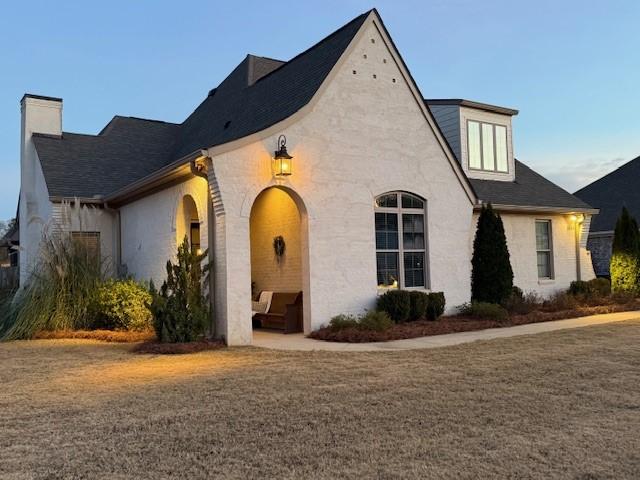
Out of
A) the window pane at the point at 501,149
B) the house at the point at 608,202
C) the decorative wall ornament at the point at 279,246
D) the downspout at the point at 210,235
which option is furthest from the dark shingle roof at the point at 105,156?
the house at the point at 608,202

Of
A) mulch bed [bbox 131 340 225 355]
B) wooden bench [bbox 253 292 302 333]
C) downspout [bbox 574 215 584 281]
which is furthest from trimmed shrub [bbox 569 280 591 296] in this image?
mulch bed [bbox 131 340 225 355]

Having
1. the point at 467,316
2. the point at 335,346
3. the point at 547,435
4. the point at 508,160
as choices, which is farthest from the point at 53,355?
the point at 508,160

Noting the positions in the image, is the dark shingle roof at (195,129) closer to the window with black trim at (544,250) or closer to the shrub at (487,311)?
the shrub at (487,311)

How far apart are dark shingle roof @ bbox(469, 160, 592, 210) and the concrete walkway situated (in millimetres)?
4405

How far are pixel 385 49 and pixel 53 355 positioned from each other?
891 cm

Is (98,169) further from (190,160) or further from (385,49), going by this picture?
(385,49)

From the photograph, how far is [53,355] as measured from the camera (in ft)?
30.0

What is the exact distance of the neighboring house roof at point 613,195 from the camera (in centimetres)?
2339

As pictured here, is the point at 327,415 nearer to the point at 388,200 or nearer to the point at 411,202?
the point at 388,200

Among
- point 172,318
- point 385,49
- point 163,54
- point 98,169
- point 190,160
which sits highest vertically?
point 163,54

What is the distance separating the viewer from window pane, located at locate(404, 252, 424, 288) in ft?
41.8

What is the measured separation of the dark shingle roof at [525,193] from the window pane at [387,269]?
443cm

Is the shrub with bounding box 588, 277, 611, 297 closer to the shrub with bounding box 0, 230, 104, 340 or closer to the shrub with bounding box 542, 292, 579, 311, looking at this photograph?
the shrub with bounding box 542, 292, 579, 311

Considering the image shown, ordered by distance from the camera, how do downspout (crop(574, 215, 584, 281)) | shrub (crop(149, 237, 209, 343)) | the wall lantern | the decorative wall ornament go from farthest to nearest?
downspout (crop(574, 215, 584, 281)) < the decorative wall ornament < the wall lantern < shrub (crop(149, 237, 209, 343))
